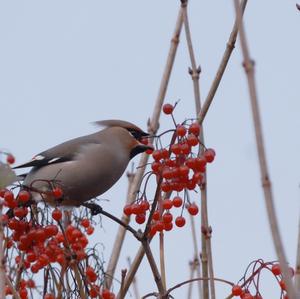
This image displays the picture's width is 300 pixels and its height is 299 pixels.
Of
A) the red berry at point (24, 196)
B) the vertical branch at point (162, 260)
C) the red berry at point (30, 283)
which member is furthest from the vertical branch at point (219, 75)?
the red berry at point (30, 283)

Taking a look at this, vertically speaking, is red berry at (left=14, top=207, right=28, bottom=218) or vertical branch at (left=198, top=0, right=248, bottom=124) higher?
vertical branch at (left=198, top=0, right=248, bottom=124)

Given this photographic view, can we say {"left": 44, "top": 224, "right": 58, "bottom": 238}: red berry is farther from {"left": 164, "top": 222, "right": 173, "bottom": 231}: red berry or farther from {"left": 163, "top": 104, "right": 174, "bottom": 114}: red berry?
{"left": 163, "top": 104, "right": 174, "bottom": 114}: red berry

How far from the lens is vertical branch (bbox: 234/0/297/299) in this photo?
1.35 meters

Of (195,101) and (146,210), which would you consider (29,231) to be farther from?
(195,101)

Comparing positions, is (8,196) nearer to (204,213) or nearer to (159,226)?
(159,226)

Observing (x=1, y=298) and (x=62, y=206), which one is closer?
(x=1, y=298)

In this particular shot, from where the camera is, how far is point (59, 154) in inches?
151

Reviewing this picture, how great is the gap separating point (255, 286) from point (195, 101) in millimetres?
704

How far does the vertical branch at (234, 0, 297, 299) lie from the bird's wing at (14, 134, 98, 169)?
2.37 metres

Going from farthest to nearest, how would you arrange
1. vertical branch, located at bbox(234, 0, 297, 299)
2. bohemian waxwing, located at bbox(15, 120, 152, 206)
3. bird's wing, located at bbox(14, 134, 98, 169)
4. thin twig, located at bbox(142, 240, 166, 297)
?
bird's wing, located at bbox(14, 134, 98, 169) → bohemian waxwing, located at bbox(15, 120, 152, 206) → thin twig, located at bbox(142, 240, 166, 297) → vertical branch, located at bbox(234, 0, 297, 299)

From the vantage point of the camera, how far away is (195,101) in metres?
2.70

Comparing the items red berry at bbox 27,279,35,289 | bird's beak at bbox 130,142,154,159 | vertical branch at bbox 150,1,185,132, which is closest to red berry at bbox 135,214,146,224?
red berry at bbox 27,279,35,289

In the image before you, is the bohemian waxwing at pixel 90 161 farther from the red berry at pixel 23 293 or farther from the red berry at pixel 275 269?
the red berry at pixel 275 269

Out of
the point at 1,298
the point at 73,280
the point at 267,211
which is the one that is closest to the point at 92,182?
the point at 73,280
